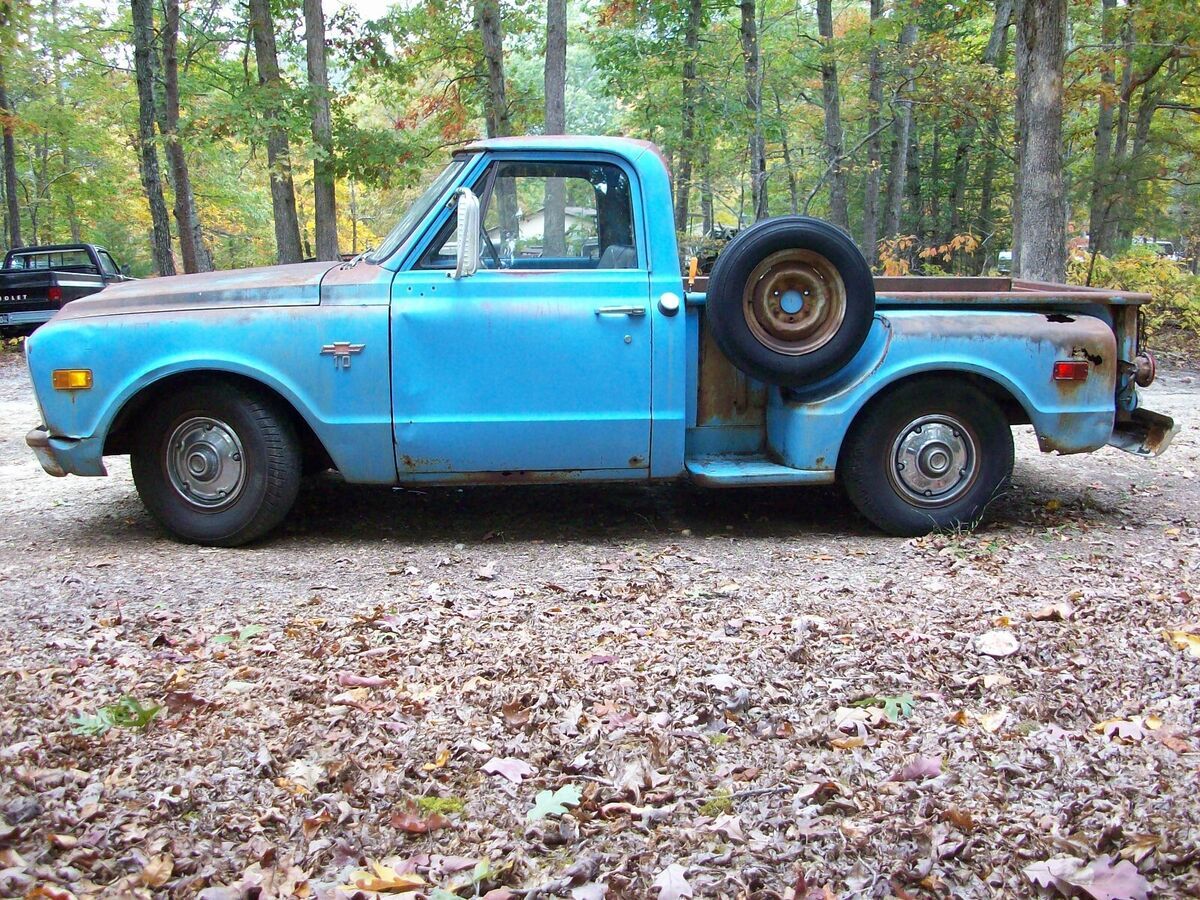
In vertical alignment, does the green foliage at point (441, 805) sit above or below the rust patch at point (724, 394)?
below

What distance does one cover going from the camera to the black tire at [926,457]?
18.7 ft

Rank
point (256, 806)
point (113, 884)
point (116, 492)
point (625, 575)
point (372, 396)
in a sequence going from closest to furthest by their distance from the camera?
point (113, 884)
point (256, 806)
point (625, 575)
point (372, 396)
point (116, 492)

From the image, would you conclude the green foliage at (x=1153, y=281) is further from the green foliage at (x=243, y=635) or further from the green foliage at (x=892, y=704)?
the green foliage at (x=243, y=635)

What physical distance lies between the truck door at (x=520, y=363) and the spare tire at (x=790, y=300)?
0.47m

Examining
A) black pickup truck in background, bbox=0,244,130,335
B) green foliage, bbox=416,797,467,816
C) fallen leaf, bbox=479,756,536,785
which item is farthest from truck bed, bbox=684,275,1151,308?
black pickup truck in background, bbox=0,244,130,335

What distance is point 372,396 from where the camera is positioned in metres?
5.44

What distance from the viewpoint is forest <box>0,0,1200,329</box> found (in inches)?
601

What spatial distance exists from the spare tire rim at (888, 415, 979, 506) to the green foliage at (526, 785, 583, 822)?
3.31 meters

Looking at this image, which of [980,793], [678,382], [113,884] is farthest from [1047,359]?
[113,884]

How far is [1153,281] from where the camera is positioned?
17672 mm

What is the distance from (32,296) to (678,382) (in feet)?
48.7

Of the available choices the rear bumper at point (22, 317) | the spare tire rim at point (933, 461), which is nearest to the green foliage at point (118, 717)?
the spare tire rim at point (933, 461)

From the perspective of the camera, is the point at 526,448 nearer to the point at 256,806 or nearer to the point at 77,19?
the point at 256,806

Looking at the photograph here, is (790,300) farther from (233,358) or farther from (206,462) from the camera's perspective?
(206,462)
